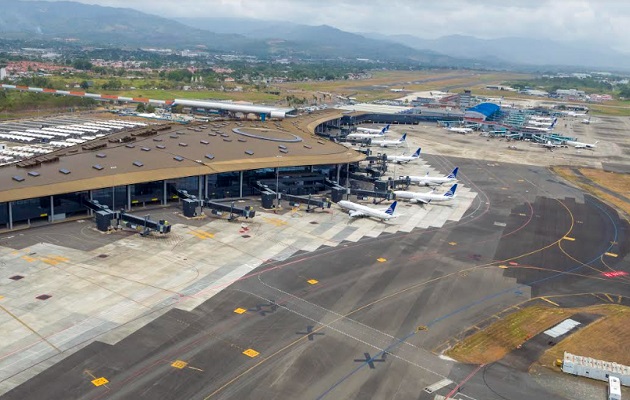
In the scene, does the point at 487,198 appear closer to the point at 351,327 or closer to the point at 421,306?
the point at 421,306

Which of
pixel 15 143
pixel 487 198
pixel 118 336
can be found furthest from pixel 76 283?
pixel 15 143

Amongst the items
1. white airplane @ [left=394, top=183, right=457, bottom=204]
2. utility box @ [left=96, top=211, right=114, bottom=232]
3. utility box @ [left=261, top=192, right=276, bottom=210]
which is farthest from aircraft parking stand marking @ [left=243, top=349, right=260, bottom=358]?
white airplane @ [left=394, top=183, right=457, bottom=204]

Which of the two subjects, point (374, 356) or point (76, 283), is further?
point (76, 283)

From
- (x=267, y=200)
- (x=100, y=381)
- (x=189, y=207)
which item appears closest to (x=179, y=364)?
(x=100, y=381)

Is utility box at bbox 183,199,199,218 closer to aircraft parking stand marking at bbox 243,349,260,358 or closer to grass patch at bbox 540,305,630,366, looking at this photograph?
aircraft parking stand marking at bbox 243,349,260,358

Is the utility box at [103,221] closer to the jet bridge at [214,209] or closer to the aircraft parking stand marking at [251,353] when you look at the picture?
the jet bridge at [214,209]

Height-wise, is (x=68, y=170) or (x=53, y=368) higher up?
(x=68, y=170)

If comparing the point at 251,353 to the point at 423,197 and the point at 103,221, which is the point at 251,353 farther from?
the point at 423,197
